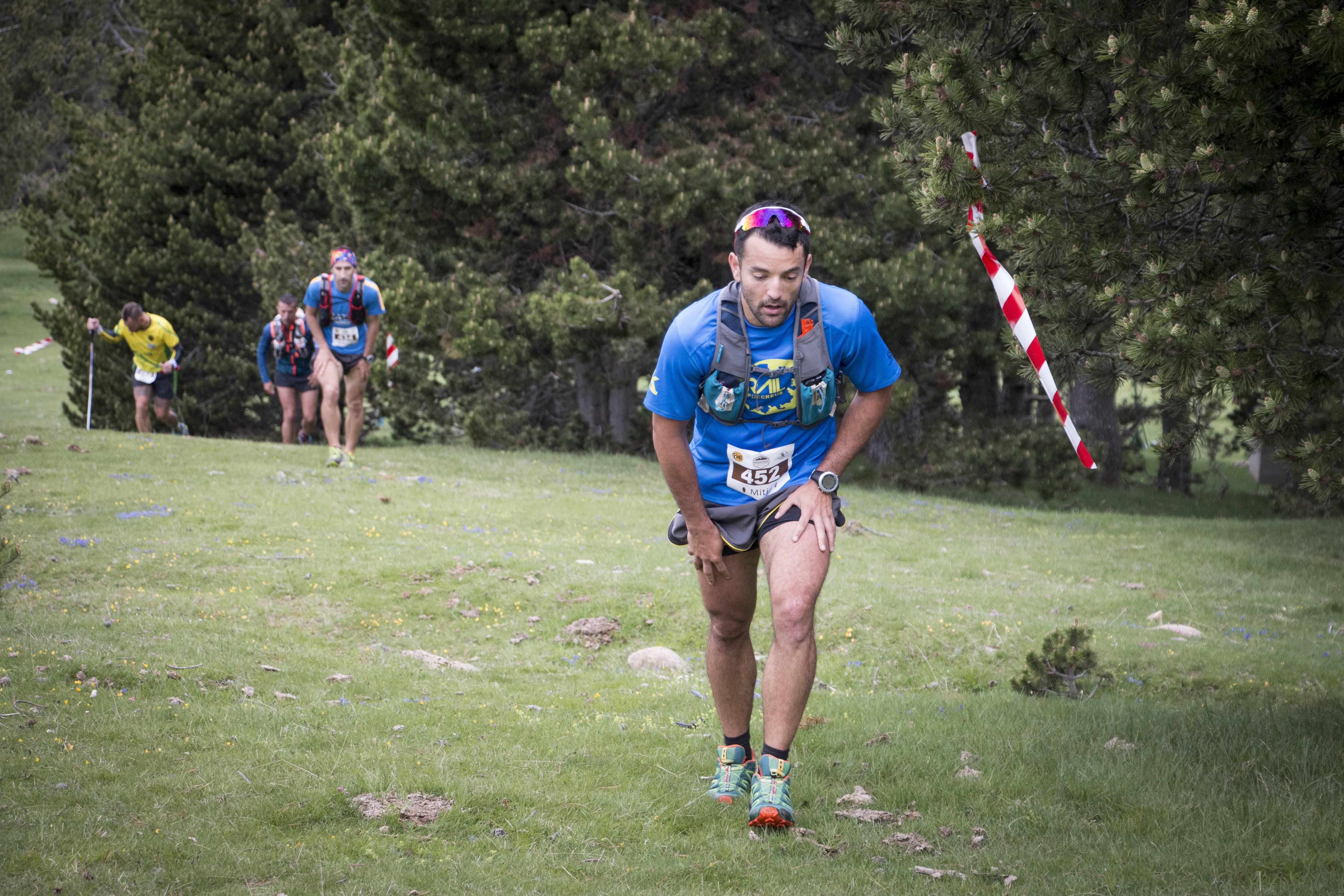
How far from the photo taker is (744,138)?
59.8 ft

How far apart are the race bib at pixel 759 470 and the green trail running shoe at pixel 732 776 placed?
1.07 meters

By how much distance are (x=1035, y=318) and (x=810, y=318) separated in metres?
2.40

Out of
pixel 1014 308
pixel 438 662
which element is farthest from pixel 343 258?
pixel 1014 308

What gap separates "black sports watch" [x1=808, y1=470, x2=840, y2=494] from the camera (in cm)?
427

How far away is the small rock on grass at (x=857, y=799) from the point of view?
183 inches

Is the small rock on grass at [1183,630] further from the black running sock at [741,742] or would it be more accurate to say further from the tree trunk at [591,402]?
the tree trunk at [591,402]

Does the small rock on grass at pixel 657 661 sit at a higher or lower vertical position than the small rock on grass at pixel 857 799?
lower

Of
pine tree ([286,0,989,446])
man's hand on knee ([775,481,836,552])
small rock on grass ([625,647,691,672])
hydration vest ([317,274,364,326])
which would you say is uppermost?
pine tree ([286,0,989,446])

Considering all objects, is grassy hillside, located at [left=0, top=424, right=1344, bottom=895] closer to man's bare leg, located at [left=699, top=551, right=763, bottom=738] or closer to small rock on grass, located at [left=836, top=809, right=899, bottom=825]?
small rock on grass, located at [left=836, top=809, right=899, bottom=825]

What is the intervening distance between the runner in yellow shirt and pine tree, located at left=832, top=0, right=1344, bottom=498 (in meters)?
13.4

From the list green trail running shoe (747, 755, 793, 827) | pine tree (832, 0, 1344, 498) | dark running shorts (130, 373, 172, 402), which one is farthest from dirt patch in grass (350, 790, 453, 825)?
dark running shorts (130, 373, 172, 402)

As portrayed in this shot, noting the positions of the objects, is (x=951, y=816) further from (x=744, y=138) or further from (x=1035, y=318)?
(x=744, y=138)

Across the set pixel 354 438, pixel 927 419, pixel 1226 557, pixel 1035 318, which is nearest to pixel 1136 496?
pixel 927 419

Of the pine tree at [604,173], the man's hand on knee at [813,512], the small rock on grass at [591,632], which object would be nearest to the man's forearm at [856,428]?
the man's hand on knee at [813,512]
